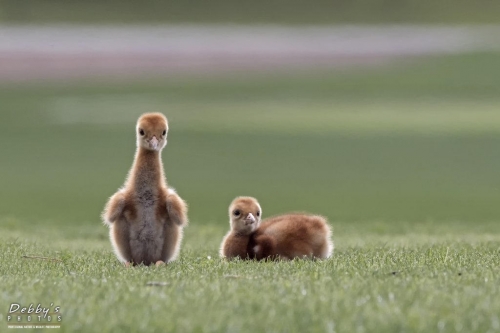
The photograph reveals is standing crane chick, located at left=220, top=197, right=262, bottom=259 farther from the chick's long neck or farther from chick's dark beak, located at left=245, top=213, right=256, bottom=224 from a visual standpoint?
the chick's long neck

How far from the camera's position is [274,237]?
322 inches

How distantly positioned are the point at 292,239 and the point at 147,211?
127cm

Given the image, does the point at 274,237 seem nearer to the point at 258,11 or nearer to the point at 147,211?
the point at 147,211

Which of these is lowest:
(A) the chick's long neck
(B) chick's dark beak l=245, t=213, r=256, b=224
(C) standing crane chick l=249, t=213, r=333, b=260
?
(C) standing crane chick l=249, t=213, r=333, b=260

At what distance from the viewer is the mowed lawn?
524 centimetres

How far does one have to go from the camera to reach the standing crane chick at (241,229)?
8273 millimetres

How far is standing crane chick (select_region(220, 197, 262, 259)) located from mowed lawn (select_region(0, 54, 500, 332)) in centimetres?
27

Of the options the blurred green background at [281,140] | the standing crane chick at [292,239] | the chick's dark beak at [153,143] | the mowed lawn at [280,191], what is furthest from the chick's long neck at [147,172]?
the blurred green background at [281,140]

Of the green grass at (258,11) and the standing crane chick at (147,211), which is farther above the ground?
the green grass at (258,11)

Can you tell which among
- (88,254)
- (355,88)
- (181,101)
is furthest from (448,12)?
(88,254)

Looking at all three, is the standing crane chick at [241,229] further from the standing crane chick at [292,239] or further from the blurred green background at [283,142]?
the blurred green background at [283,142]

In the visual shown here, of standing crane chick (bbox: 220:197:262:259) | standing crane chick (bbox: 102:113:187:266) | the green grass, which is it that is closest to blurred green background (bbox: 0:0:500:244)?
the green grass

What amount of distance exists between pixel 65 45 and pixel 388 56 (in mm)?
16944

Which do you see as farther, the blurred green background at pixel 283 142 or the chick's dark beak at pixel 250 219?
the blurred green background at pixel 283 142
